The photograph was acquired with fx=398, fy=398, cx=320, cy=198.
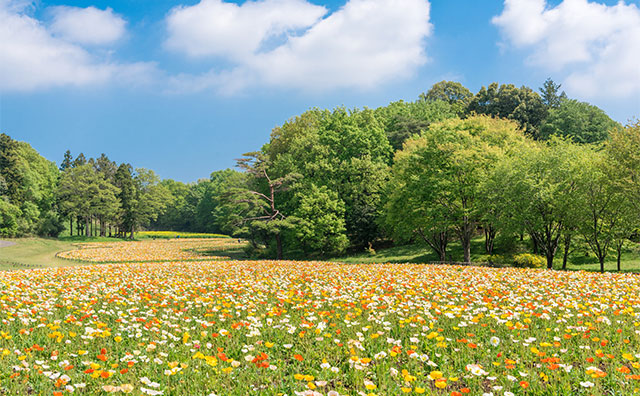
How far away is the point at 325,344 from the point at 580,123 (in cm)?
6055

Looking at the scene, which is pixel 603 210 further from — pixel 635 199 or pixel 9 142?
pixel 9 142

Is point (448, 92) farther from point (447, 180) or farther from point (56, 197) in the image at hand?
point (56, 197)

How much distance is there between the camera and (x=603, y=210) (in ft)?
77.1

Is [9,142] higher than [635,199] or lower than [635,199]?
higher

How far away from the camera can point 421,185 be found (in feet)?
90.5

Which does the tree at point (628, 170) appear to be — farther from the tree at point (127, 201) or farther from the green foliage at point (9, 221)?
the tree at point (127, 201)

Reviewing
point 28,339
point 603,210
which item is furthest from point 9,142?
point 603,210

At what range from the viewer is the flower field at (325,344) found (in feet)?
15.3

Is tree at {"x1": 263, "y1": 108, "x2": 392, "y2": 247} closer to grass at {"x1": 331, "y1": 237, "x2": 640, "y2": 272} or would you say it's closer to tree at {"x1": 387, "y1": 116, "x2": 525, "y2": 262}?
grass at {"x1": 331, "y1": 237, "x2": 640, "y2": 272}

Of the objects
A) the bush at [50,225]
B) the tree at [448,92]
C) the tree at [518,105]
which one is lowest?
the bush at [50,225]

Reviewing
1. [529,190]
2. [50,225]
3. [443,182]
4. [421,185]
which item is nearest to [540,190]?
[529,190]

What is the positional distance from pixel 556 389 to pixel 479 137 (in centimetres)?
2907

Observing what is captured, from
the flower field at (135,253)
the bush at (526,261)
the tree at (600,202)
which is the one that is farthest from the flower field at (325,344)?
the flower field at (135,253)

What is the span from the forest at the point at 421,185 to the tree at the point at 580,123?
0.62 ft
